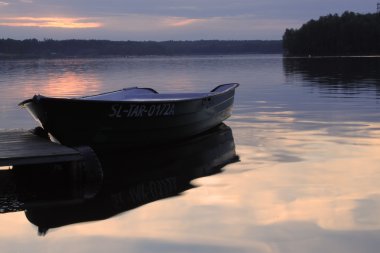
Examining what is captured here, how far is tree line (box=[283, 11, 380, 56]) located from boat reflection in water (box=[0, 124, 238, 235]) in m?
135

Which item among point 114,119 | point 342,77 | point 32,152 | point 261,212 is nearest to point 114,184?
A: point 32,152

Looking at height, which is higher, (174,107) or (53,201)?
(174,107)

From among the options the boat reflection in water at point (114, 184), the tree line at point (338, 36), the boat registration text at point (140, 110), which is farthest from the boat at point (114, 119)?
the tree line at point (338, 36)

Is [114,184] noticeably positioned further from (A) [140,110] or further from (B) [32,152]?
(A) [140,110]

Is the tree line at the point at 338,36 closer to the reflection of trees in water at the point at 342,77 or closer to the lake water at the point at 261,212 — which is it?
the reflection of trees in water at the point at 342,77

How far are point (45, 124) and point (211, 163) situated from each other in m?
3.36

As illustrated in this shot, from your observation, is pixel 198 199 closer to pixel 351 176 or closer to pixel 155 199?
pixel 155 199

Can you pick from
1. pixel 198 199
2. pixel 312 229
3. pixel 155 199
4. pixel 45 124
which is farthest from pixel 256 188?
pixel 45 124

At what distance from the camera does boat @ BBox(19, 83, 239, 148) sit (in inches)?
441

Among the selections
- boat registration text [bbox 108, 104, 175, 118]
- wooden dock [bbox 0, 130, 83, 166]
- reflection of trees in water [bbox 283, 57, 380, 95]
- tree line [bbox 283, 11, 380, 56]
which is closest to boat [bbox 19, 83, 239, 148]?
boat registration text [bbox 108, 104, 175, 118]

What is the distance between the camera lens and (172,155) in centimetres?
1266

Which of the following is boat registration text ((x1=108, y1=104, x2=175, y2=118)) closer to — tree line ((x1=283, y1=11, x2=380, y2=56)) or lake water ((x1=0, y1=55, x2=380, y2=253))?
lake water ((x1=0, y1=55, x2=380, y2=253))

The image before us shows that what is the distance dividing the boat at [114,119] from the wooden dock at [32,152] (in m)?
0.52

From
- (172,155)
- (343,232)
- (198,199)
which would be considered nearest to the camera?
(343,232)
